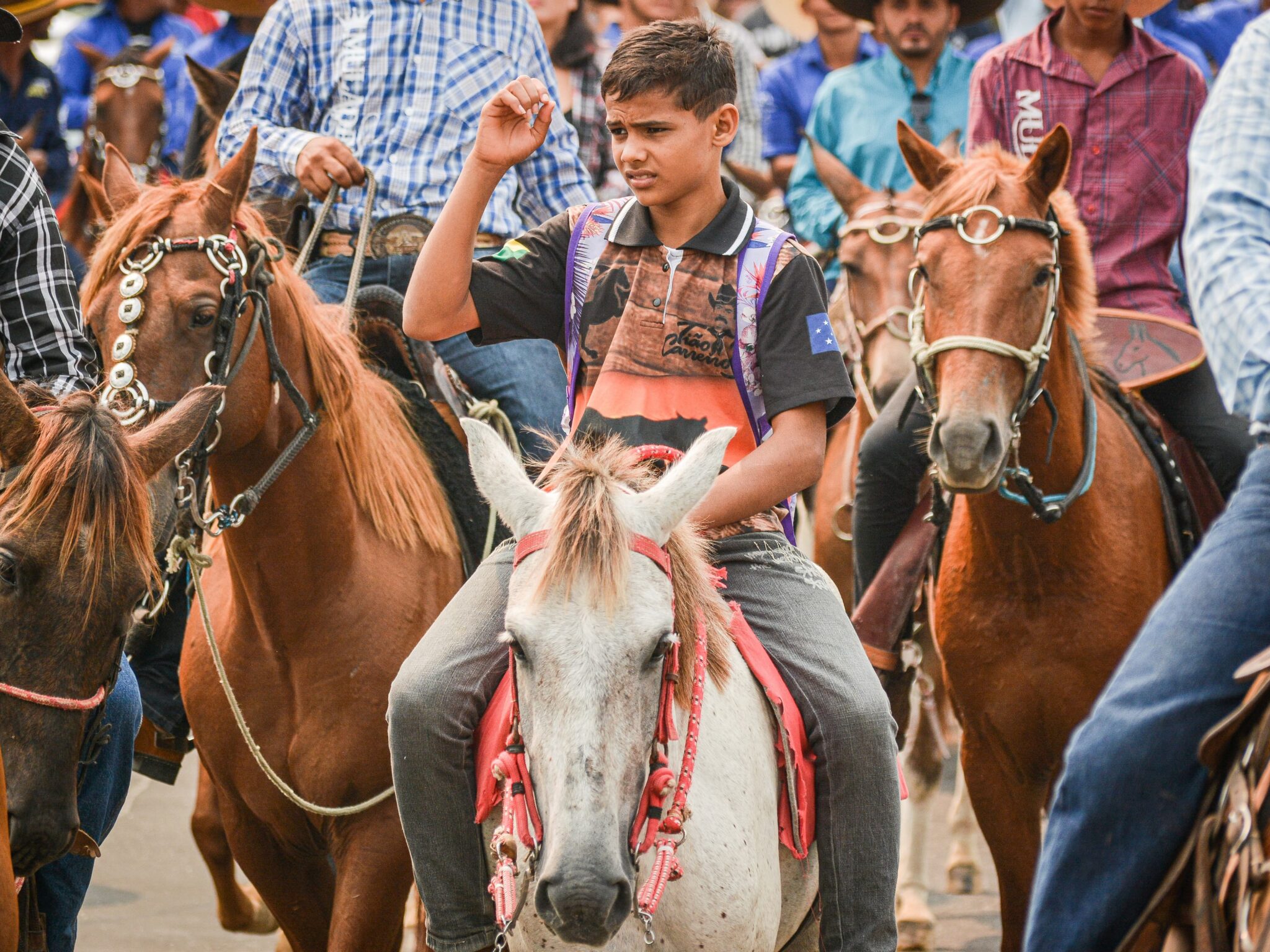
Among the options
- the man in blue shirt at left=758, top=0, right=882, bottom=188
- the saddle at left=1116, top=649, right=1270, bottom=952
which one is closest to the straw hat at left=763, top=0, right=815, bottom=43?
the man in blue shirt at left=758, top=0, right=882, bottom=188

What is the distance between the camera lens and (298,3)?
4.86 metres

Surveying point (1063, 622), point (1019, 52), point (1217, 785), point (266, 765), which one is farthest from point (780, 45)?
point (1217, 785)

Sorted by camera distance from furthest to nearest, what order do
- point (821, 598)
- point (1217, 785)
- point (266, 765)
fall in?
point (266, 765)
point (821, 598)
point (1217, 785)

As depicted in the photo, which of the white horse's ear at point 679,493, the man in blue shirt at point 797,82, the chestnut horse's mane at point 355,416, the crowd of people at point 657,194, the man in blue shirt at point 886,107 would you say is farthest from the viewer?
the man in blue shirt at point 797,82

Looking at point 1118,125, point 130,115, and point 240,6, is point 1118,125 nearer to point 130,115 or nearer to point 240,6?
point 240,6

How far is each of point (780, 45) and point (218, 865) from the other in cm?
858

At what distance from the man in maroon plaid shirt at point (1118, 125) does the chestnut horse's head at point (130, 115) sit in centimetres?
523

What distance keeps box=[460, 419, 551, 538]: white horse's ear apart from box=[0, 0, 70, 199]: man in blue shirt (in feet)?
24.6

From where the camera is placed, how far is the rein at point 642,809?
2477 millimetres

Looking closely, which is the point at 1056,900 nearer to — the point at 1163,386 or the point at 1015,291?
the point at 1015,291

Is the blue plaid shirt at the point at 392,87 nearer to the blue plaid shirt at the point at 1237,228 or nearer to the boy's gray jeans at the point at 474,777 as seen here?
the boy's gray jeans at the point at 474,777

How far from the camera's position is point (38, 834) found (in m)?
2.80

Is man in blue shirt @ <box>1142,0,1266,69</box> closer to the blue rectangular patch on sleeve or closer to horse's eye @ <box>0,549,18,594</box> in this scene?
the blue rectangular patch on sleeve

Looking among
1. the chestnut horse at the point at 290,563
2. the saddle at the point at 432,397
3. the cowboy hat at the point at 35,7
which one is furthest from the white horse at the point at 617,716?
the cowboy hat at the point at 35,7
